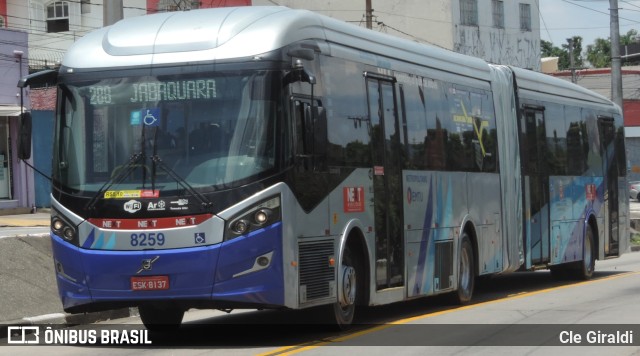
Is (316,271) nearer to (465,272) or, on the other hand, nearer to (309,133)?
(309,133)

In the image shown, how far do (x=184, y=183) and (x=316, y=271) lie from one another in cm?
179

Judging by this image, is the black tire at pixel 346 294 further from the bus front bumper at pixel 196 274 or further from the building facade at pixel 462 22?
the building facade at pixel 462 22

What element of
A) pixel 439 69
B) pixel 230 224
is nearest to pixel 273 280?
pixel 230 224

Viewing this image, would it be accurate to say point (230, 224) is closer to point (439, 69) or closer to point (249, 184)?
point (249, 184)

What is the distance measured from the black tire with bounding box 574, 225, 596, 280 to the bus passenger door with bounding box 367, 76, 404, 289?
365 inches

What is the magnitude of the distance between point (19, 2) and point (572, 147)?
39642 millimetres

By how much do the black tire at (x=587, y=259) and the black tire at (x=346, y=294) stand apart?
1073 cm

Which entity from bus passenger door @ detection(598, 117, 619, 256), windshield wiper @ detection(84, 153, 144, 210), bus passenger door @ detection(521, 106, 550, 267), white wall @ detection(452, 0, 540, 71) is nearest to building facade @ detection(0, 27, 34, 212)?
bus passenger door @ detection(598, 117, 619, 256)

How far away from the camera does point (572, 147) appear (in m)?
22.7

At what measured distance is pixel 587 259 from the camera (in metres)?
23.2

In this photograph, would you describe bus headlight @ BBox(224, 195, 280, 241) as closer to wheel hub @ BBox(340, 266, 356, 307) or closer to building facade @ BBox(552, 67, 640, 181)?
wheel hub @ BBox(340, 266, 356, 307)

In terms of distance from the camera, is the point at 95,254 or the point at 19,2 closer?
the point at 95,254

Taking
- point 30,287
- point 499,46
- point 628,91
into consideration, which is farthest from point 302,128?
point 628,91

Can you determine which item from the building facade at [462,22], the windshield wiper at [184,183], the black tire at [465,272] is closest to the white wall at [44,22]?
the building facade at [462,22]
